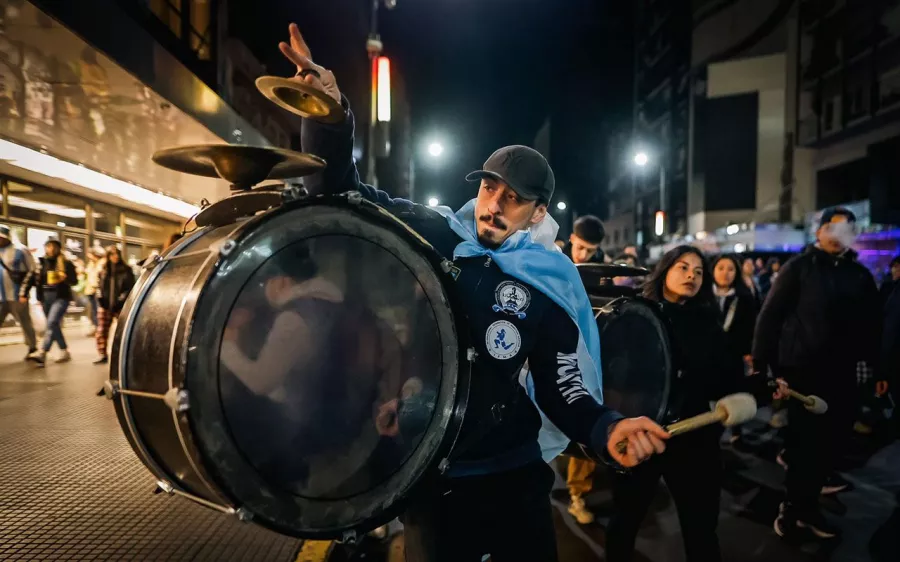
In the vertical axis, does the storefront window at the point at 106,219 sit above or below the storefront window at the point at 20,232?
above

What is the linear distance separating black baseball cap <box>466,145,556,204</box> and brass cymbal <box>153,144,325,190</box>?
0.67 metres

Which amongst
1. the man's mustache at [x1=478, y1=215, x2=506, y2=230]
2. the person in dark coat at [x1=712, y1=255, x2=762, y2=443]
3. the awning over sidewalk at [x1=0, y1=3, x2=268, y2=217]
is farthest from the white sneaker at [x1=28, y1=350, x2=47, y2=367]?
the person in dark coat at [x1=712, y1=255, x2=762, y2=443]

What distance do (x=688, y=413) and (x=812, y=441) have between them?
56.7 inches

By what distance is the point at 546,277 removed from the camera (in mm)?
1970

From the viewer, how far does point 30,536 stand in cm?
319

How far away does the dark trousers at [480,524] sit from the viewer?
5.90 ft

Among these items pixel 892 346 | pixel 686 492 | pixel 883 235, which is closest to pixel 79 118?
pixel 686 492

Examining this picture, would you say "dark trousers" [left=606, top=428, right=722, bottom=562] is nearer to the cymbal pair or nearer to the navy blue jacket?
the navy blue jacket

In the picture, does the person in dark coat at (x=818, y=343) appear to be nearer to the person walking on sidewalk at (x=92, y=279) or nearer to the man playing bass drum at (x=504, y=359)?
the man playing bass drum at (x=504, y=359)

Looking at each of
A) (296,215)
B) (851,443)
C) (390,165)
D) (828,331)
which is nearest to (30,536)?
(296,215)

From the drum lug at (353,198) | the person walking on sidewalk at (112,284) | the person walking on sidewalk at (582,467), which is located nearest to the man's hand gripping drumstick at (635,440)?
the drum lug at (353,198)

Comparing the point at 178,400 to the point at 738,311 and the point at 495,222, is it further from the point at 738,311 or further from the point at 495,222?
the point at 738,311

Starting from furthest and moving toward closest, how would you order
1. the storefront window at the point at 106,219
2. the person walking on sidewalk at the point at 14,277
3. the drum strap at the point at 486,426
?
the storefront window at the point at 106,219 < the person walking on sidewalk at the point at 14,277 < the drum strap at the point at 486,426

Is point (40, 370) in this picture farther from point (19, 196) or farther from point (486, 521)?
point (486, 521)
